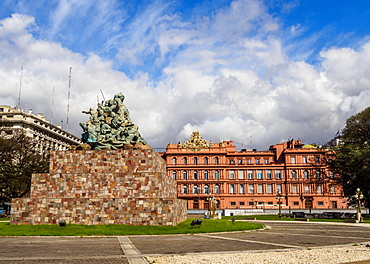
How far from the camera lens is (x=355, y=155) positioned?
42.7m

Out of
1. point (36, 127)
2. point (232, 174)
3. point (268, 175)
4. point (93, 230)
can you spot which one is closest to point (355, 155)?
point (93, 230)

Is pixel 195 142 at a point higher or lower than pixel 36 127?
lower

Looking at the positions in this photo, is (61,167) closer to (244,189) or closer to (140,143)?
(140,143)

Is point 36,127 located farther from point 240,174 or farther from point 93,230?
point 93,230

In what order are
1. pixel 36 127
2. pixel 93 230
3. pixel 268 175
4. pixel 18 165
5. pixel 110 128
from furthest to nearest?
pixel 36 127 → pixel 268 175 → pixel 18 165 → pixel 110 128 → pixel 93 230

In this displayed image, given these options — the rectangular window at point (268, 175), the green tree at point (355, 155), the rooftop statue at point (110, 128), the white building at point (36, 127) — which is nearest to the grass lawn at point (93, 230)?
the rooftop statue at point (110, 128)

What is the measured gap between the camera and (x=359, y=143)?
48.9 meters

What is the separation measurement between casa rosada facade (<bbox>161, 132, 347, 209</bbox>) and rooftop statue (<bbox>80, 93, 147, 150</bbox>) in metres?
54.9

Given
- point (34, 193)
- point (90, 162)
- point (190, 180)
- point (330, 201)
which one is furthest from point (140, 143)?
point (330, 201)

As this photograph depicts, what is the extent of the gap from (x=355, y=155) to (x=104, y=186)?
3039 centimetres

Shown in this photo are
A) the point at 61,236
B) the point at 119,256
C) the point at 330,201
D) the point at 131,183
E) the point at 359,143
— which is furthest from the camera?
the point at 330,201

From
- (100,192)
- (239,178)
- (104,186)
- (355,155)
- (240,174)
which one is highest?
(240,174)

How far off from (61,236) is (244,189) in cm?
6861

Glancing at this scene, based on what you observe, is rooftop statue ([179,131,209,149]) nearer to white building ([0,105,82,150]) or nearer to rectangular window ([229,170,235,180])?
rectangular window ([229,170,235,180])
